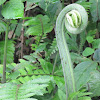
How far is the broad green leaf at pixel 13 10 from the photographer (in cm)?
78

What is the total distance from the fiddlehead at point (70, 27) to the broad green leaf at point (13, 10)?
0.69 ft

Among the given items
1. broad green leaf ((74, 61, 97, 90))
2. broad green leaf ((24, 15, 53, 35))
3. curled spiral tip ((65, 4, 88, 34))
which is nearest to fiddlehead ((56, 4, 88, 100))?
curled spiral tip ((65, 4, 88, 34))

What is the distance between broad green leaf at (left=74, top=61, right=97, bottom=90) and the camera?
2.44ft

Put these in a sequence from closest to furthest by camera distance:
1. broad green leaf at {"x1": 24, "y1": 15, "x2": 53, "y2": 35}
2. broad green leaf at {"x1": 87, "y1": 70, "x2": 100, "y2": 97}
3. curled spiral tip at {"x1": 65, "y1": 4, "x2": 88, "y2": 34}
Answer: curled spiral tip at {"x1": 65, "y1": 4, "x2": 88, "y2": 34} < broad green leaf at {"x1": 87, "y1": 70, "x2": 100, "y2": 97} < broad green leaf at {"x1": 24, "y1": 15, "x2": 53, "y2": 35}

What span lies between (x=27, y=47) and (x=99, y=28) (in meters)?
0.77

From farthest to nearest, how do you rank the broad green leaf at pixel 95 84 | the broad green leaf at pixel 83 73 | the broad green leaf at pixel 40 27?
1. the broad green leaf at pixel 40 27
2. the broad green leaf at pixel 95 84
3. the broad green leaf at pixel 83 73

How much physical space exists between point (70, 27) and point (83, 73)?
0.78ft

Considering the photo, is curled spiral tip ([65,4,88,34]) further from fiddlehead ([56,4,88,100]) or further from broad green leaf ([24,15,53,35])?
broad green leaf ([24,15,53,35])

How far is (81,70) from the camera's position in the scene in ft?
2.62

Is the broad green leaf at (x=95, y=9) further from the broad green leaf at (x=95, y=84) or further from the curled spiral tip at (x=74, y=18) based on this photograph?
the curled spiral tip at (x=74, y=18)

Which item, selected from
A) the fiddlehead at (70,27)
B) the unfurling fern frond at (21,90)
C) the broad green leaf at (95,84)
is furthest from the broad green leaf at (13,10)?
the broad green leaf at (95,84)

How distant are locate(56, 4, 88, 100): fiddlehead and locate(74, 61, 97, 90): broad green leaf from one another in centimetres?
10

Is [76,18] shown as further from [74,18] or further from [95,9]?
[95,9]

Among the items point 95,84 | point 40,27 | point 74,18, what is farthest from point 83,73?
point 40,27
